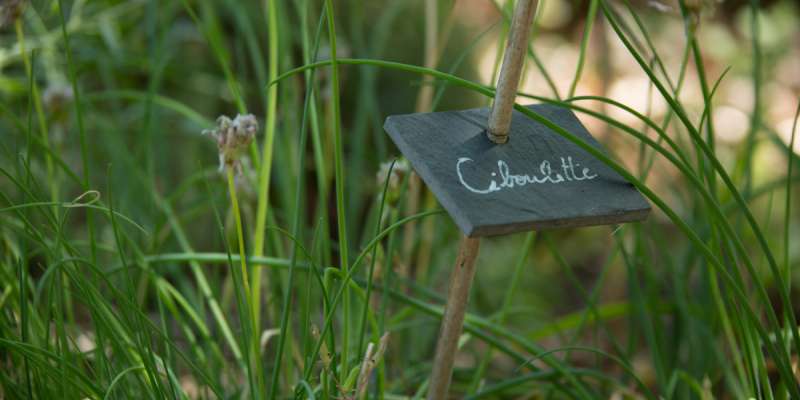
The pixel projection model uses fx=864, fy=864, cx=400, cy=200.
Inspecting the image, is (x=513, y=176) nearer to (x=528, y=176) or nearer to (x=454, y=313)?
(x=528, y=176)

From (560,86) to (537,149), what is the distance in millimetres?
2171

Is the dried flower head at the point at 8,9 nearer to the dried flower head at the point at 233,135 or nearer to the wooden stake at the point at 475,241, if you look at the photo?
the dried flower head at the point at 233,135

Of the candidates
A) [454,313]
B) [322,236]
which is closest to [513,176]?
[454,313]

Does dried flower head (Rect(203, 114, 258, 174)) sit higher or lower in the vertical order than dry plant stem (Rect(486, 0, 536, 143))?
lower

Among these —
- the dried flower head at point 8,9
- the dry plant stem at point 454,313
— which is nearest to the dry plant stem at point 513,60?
the dry plant stem at point 454,313

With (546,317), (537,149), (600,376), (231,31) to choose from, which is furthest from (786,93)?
(537,149)

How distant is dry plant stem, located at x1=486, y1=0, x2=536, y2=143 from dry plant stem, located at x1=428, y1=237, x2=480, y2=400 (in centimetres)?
10

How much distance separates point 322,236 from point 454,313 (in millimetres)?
288

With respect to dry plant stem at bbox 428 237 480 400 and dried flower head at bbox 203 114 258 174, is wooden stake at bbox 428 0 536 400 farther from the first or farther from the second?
dried flower head at bbox 203 114 258 174

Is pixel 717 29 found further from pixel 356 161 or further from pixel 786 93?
pixel 356 161

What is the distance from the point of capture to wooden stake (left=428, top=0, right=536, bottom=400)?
2.10ft

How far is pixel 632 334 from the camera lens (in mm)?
1095

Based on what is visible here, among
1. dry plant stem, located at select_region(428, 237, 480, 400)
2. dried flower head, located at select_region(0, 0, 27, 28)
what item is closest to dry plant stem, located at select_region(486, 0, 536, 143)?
dry plant stem, located at select_region(428, 237, 480, 400)

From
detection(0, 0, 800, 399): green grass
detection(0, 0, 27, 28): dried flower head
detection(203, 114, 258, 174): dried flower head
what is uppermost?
detection(0, 0, 27, 28): dried flower head
